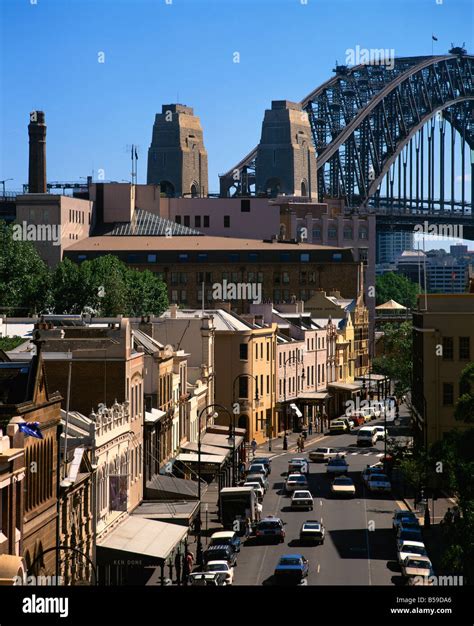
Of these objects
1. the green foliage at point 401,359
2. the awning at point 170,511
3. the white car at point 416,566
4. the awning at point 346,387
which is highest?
the green foliage at point 401,359

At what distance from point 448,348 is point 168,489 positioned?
74.2ft

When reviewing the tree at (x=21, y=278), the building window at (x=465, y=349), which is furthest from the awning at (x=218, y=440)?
the tree at (x=21, y=278)

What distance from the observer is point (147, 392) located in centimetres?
7362

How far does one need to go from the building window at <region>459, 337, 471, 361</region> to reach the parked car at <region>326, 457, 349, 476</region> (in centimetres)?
1007

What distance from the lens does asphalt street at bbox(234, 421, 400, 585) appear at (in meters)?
54.6

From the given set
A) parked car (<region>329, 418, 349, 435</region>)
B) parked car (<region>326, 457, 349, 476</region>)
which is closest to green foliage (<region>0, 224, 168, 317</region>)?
parked car (<region>329, 418, 349, 435</region>)

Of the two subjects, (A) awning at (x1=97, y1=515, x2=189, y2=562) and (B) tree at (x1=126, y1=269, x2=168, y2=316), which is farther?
(B) tree at (x1=126, y1=269, x2=168, y2=316)

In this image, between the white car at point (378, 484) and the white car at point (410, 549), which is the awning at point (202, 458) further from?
the white car at point (410, 549)

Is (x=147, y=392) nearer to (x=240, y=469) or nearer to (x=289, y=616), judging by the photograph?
(x=240, y=469)

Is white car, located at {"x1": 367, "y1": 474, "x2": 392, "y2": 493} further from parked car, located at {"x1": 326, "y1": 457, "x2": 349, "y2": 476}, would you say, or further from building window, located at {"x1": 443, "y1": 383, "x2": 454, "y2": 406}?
parked car, located at {"x1": 326, "y1": 457, "x2": 349, "y2": 476}

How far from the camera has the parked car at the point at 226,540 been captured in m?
60.8

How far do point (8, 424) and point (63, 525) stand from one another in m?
8.15

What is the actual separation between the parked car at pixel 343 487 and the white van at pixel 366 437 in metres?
28.3

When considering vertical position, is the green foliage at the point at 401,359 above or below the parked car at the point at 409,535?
above
